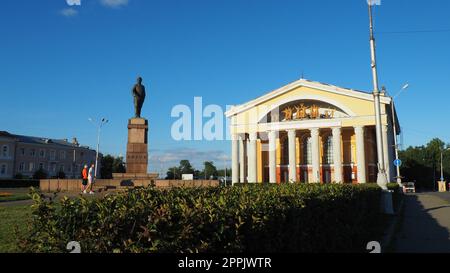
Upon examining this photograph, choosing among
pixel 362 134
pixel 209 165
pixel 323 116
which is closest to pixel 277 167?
pixel 323 116

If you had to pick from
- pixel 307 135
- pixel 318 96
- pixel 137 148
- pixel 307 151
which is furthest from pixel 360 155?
pixel 137 148

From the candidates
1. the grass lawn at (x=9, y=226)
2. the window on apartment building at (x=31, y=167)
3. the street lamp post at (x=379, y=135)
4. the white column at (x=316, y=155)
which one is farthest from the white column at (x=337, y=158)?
the window on apartment building at (x=31, y=167)

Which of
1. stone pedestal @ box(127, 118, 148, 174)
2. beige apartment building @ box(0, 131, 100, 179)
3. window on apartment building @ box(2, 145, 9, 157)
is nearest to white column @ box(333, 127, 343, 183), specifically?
stone pedestal @ box(127, 118, 148, 174)

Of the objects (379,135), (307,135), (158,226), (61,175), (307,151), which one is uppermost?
(307,135)

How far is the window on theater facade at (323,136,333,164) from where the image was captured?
5003 cm

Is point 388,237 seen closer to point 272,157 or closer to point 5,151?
point 272,157

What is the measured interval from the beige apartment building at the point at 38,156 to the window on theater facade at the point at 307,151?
177 feet

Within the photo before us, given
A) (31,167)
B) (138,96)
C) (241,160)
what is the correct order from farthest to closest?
(31,167) → (241,160) → (138,96)

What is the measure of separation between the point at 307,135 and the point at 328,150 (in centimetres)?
343

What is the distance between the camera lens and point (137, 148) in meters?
21.3

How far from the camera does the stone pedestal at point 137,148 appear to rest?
2125 centimetres
